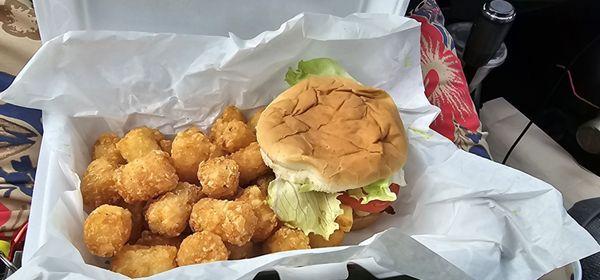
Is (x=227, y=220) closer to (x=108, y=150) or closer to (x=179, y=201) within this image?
(x=179, y=201)

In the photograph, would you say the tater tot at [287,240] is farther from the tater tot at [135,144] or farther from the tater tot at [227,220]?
the tater tot at [135,144]

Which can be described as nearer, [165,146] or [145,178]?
[145,178]

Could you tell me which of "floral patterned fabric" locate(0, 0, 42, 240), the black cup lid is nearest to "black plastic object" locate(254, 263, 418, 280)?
"floral patterned fabric" locate(0, 0, 42, 240)

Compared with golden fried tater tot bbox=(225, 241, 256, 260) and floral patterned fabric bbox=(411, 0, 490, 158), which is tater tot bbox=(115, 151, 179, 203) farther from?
floral patterned fabric bbox=(411, 0, 490, 158)

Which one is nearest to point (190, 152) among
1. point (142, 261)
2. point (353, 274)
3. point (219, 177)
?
point (219, 177)

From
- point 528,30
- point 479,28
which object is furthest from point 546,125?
point 479,28
